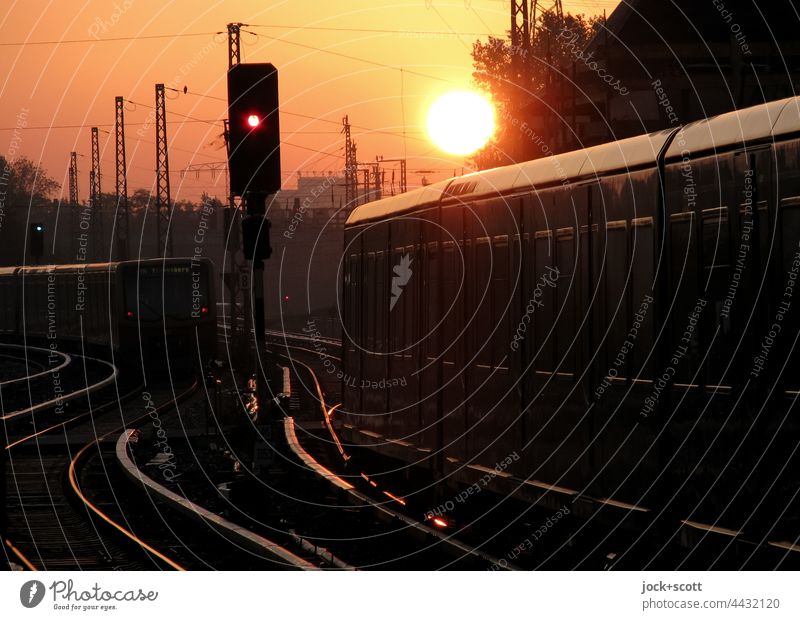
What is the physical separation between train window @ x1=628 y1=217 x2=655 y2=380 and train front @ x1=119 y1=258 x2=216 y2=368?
90.7ft

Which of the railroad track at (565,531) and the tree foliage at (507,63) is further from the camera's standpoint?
the tree foliage at (507,63)

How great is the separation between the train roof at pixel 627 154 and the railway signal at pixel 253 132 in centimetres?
195

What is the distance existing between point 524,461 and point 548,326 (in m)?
1.39

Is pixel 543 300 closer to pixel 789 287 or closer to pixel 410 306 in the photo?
pixel 410 306

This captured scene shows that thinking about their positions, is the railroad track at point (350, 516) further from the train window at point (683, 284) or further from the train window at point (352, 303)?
the train window at point (683, 284)

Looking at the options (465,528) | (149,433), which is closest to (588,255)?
(465,528)

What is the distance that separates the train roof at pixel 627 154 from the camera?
357 inches

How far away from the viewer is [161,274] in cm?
3778

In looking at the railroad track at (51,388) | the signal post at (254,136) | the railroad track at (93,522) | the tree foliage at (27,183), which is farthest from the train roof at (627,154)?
the tree foliage at (27,183)

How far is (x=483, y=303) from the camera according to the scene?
13.8 metres

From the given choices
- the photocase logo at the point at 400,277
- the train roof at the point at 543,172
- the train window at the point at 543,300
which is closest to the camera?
the train roof at the point at 543,172

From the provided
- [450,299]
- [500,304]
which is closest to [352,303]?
[450,299]
